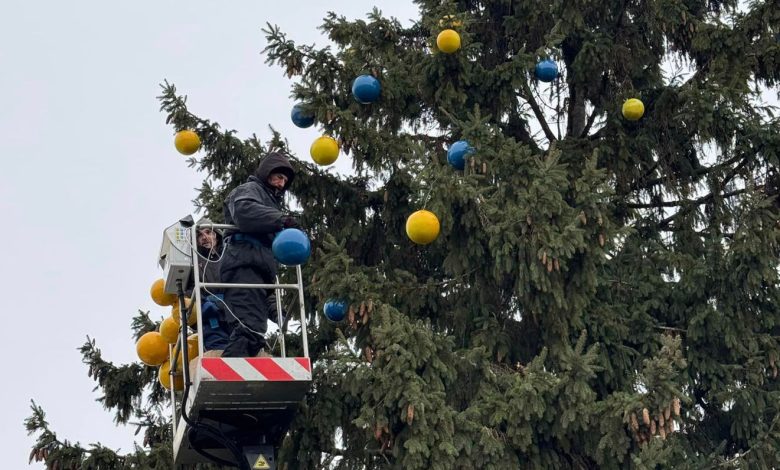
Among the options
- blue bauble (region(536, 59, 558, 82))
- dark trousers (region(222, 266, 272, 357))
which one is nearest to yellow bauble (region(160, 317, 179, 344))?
dark trousers (region(222, 266, 272, 357))

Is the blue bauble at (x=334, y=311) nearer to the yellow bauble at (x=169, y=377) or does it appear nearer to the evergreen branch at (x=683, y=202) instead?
the yellow bauble at (x=169, y=377)

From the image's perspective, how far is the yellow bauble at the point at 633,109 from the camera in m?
11.7

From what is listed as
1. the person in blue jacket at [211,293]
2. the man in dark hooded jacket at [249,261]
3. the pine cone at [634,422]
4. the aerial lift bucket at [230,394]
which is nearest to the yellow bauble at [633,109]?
the pine cone at [634,422]

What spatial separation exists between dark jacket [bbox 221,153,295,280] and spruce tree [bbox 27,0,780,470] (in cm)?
56

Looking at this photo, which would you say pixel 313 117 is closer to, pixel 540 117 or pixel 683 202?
pixel 540 117

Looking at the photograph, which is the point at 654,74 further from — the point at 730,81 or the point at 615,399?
the point at 615,399

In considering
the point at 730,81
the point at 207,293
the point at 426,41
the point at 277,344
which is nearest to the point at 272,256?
the point at 207,293

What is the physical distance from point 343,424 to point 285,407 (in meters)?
1.09

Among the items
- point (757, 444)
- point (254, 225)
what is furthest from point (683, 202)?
point (254, 225)

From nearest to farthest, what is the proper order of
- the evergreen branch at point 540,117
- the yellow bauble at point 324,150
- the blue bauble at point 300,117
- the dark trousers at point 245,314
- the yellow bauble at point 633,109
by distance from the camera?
the dark trousers at point 245,314
the yellow bauble at point 324,150
the blue bauble at point 300,117
the yellow bauble at point 633,109
the evergreen branch at point 540,117

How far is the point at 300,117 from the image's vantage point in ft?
Answer: 36.6

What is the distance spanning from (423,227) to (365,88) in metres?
2.29

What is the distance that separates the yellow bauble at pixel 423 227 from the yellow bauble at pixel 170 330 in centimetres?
188

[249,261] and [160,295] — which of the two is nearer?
[249,261]
